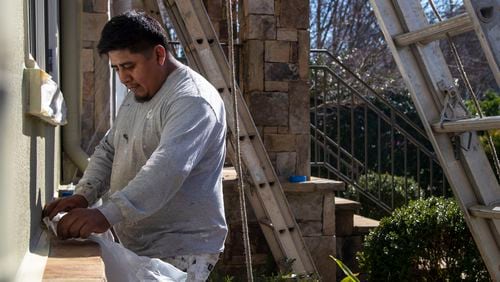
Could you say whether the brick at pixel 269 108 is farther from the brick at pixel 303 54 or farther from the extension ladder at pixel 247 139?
the extension ladder at pixel 247 139

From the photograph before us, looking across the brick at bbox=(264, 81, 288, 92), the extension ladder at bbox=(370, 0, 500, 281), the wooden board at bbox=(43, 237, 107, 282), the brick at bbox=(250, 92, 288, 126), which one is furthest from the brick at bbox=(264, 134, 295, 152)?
the wooden board at bbox=(43, 237, 107, 282)

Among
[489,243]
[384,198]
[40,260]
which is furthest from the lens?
[384,198]

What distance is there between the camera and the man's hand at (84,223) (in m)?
2.48

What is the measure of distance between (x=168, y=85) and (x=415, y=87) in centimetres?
110

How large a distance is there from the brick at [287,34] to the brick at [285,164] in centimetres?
100

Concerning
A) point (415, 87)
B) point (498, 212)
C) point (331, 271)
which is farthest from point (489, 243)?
point (331, 271)

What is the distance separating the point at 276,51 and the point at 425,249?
2.16 metres

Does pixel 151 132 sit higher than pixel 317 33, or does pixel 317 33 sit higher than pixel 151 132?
pixel 317 33

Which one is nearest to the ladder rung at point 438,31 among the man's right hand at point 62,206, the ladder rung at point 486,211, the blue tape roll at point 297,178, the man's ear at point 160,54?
the ladder rung at point 486,211

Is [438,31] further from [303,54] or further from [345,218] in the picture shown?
[345,218]

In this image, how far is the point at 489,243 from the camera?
337cm

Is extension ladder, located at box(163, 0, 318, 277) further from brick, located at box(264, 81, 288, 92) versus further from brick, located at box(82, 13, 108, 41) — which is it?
brick, located at box(264, 81, 288, 92)

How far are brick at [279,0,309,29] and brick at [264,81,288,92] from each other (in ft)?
1.63

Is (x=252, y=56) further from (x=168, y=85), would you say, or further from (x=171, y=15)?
(x=168, y=85)
